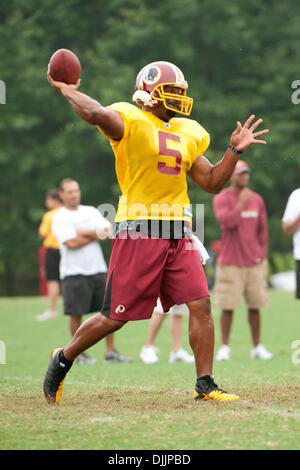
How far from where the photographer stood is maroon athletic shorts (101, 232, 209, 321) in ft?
19.0

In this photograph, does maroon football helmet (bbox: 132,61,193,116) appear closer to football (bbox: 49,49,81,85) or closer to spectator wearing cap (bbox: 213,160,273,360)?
football (bbox: 49,49,81,85)

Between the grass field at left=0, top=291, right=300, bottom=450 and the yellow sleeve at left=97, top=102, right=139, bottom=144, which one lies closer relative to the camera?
the grass field at left=0, top=291, right=300, bottom=450

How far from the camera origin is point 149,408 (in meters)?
5.68

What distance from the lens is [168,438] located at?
4684 mm

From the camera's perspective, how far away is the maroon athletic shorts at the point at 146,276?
5.80 metres

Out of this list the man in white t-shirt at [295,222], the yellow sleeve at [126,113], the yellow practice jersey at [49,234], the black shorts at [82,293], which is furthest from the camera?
the yellow practice jersey at [49,234]

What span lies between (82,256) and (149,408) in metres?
4.18

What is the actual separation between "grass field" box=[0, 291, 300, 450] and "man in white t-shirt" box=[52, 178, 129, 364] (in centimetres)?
74

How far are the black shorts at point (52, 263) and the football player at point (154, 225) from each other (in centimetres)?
943

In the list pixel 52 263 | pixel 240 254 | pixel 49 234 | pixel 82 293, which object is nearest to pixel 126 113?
pixel 82 293

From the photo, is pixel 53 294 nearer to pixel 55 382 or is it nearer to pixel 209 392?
pixel 55 382

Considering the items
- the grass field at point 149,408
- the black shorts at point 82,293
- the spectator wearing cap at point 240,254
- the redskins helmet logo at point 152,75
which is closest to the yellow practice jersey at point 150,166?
the redskins helmet logo at point 152,75

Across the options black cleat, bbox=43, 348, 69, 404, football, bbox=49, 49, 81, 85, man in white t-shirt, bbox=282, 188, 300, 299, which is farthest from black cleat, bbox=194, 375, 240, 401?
man in white t-shirt, bbox=282, 188, 300, 299

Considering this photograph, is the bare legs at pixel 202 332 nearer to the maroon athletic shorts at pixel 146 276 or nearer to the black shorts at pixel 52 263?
the maroon athletic shorts at pixel 146 276
